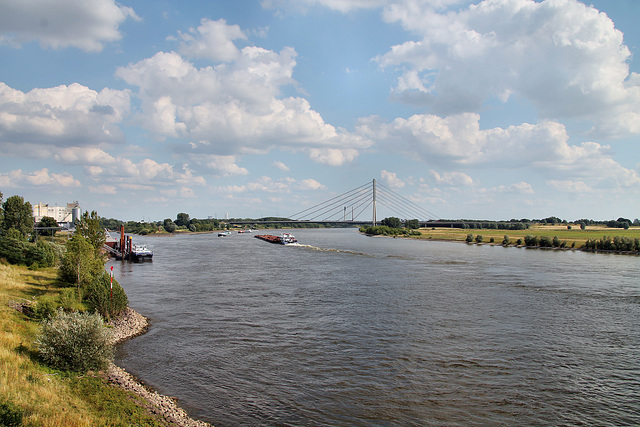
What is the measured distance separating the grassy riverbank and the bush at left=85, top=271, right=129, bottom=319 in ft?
18.8

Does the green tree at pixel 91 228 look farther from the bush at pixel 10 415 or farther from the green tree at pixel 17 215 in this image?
the green tree at pixel 17 215

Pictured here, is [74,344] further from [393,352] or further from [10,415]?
[393,352]

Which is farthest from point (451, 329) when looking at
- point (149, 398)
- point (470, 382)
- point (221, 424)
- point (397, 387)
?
point (149, 398)

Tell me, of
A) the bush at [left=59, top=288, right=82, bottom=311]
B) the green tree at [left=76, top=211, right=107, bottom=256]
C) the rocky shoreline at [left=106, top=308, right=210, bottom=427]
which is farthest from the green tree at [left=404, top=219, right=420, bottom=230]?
the rocky shoreline at [left=106, top=308, right=210, bottom=427]

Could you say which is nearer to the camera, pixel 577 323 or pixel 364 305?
pixel 577 323

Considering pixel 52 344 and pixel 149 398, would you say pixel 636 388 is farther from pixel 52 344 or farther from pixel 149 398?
pixel 52 344

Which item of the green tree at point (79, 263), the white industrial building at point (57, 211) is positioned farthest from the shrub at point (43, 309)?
the white industrial building at point (57, 211)

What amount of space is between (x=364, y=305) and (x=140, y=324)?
14.3m

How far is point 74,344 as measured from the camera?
14.0 meters

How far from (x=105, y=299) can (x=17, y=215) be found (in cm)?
6014

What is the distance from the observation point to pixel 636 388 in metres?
15.4

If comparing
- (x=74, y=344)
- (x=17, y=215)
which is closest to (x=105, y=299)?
(x=74, y=344)

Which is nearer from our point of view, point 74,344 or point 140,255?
point 74,344

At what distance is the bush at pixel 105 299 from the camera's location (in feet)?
72.3
